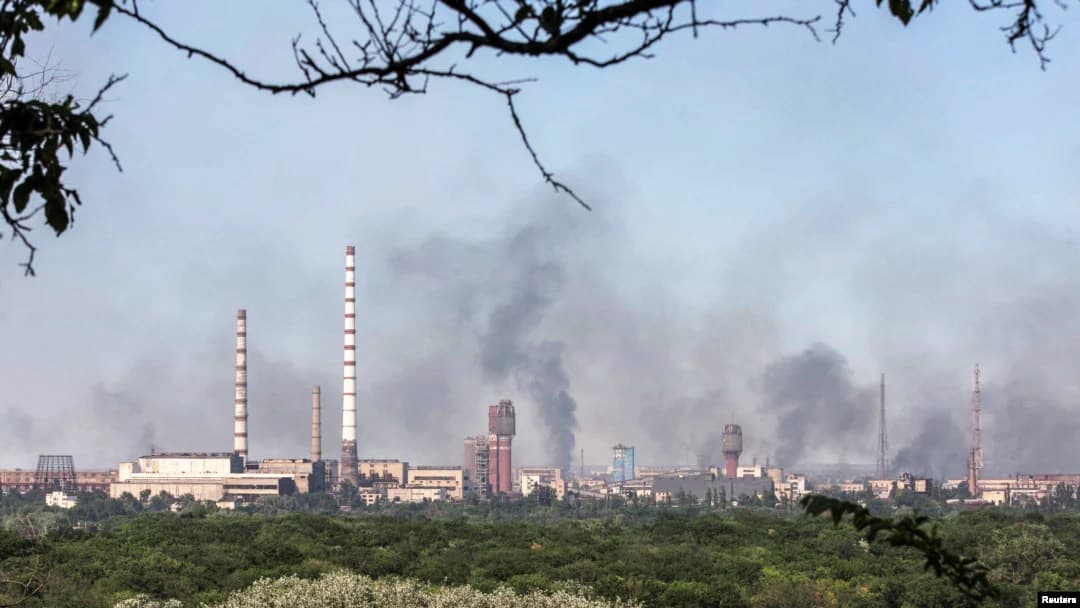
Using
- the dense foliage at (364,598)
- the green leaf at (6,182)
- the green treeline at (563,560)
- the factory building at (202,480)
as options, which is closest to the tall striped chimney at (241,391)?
the factory building at (202,480)

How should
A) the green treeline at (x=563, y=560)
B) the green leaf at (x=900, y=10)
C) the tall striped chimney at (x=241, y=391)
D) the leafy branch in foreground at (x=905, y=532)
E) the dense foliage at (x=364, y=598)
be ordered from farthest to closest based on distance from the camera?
the tall striped chimney at (x=241, y=391) < the green treeline at (x=563, y=560) < the dense foliage at (x=364, y=598) < the leafy branch in foreground at (x=905, y=532) < the green leaf at (x=900, y=10)

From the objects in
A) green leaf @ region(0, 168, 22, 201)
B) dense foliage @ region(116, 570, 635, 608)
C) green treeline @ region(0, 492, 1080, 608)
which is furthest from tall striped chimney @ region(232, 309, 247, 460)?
green leaf @ region(0, 168, 22, 201)

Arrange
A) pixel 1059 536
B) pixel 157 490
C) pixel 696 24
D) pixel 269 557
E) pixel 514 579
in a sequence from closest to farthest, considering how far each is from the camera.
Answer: pixel 696 24, pixel 514 579, pixel 269 557, pixel 1059 536, pixel 157 490

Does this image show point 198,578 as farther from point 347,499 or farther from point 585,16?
point 347,499

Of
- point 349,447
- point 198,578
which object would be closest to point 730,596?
point 198,578

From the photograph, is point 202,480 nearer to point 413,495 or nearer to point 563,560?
point 413,495

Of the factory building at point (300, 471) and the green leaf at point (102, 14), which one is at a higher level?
the green leaf at point (102, 14)

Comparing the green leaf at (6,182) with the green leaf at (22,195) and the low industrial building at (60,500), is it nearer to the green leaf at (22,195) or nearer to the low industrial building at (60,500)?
the green leaf at (22,195)

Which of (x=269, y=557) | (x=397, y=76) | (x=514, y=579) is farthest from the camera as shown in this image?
(x=269, y=557)
